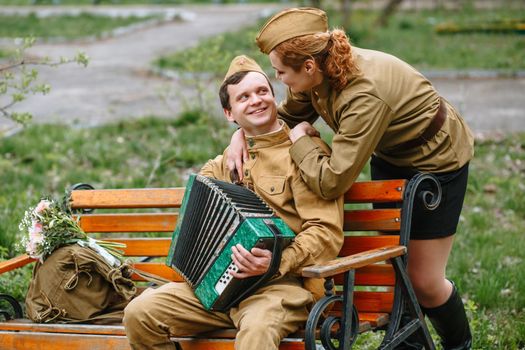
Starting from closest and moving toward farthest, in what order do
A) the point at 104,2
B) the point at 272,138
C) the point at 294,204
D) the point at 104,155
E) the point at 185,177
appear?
the point at 294,204 < the point at 272,138 < the point at 185,177 < the point at 104,155 < the point at 104,2

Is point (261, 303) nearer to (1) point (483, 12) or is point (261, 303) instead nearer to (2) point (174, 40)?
(2) point (174, 40)

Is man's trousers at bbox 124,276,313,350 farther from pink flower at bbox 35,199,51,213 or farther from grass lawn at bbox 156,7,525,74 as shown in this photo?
grass lawn at bbox 156,7,525,74

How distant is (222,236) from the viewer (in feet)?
12.2

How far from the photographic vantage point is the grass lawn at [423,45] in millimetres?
14438

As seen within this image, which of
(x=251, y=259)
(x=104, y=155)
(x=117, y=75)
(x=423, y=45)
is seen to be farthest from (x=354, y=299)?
(x=423, y=45)

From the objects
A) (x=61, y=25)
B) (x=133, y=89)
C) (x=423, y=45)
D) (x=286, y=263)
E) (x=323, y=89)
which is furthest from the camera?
(x=61, y=25)

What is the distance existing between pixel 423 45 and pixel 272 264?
43.8 ft

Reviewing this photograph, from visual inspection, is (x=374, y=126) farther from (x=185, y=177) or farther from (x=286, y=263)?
(x=185, y=177)

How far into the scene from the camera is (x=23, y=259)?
4582 mm

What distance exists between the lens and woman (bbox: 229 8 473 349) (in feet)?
12.2

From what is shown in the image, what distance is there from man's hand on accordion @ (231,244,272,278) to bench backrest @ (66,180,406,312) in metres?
0.64

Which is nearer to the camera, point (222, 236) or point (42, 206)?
point (222, 236)

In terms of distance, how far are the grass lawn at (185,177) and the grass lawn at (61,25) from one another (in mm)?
10654

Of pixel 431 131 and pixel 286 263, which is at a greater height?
pixel 431 131
